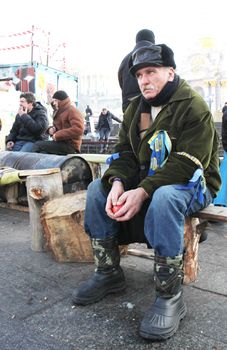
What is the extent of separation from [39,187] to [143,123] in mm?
1365

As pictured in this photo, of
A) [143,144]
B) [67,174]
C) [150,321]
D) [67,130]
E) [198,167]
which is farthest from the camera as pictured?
[67,130]

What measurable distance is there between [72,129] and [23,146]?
100 centimetres

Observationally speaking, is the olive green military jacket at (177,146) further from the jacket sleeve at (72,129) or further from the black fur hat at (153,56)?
the jacket sleeve at (72,129)

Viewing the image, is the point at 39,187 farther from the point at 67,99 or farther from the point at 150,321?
the point at 67,99

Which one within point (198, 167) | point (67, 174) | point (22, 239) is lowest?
point (22, 239)

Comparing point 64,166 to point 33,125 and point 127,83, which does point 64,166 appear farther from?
point 33,125

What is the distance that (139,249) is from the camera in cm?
367

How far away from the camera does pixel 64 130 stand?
18.3 ft

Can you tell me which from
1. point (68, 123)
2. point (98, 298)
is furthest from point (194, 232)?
point (68, 123)

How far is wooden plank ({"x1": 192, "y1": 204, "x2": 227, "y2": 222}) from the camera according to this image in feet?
7.67

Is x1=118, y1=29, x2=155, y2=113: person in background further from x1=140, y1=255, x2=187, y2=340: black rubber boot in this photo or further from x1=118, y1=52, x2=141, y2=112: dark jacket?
x1=140, y1=255, x2=187, y2=340: black rubber boot

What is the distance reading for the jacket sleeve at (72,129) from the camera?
5.58m

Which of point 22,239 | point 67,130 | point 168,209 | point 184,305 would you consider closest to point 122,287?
point 184,305

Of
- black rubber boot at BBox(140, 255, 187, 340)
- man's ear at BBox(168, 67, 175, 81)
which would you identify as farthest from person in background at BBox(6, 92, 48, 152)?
black rubber boot at BBox(140, 255, 187, 340)
